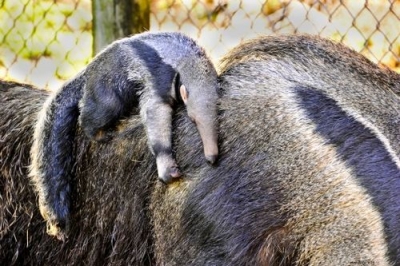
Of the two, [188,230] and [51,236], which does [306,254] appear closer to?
[188,230]

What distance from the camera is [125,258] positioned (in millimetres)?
4027

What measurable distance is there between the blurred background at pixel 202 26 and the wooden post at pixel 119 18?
1816mm

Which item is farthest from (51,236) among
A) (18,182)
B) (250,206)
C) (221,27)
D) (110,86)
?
(221,27)

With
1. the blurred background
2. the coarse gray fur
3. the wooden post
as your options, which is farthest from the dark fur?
the blurred background

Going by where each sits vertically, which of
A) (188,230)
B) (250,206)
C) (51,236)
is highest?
(250,206)

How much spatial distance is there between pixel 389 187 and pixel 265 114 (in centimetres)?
60

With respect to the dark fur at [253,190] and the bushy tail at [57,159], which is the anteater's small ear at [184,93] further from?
the bushy tail at [57,159]

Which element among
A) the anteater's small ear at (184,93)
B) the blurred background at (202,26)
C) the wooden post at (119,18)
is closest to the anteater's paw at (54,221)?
the anteater's small ear at (184,93)

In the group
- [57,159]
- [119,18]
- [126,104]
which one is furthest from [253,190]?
[119,18]

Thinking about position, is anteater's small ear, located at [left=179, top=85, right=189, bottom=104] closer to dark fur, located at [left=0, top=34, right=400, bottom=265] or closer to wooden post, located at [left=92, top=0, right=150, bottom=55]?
dark fur, located at [left=0, top=34, right=400, bottom=265]

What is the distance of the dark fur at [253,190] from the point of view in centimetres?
325

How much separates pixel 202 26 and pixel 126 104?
497cm

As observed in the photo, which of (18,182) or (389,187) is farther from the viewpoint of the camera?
(18,182)

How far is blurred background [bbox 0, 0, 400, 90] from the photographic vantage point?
8.53 metres
